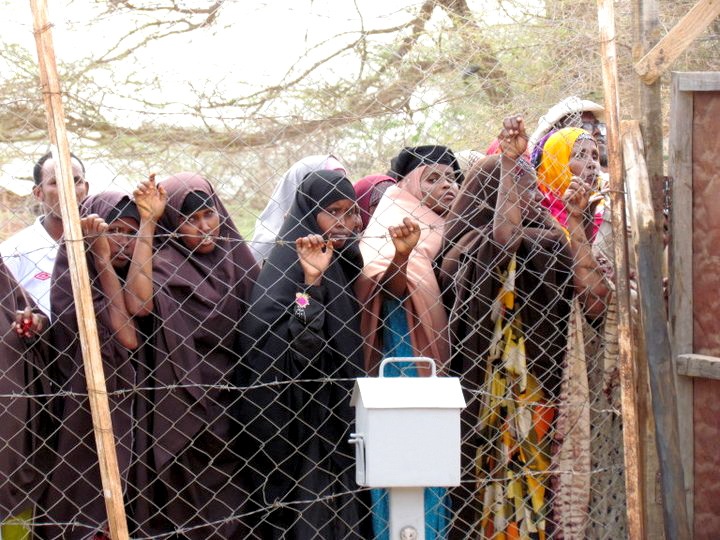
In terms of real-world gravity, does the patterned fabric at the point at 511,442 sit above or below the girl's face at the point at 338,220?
below

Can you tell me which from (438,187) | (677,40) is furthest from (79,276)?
(677,40)

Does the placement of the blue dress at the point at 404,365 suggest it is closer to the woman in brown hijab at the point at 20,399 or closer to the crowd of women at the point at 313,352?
the crowd of women at the point at 313,352

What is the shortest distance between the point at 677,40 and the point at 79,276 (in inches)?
91.2

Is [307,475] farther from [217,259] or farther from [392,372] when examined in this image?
[217,259]


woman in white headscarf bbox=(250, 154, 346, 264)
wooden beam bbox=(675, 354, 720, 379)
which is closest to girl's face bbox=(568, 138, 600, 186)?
wooden beam bbox=(675, 354, 720, 379)

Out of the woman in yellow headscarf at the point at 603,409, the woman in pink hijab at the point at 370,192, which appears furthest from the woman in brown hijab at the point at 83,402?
the woman in yellow headscarf at the point at 603,409

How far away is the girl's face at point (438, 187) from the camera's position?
4.24m

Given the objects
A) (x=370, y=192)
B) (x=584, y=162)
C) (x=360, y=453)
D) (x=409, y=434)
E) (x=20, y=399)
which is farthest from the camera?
(x=370, y=192)

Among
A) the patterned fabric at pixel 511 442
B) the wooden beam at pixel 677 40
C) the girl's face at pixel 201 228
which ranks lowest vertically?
the patterned fabric at pixel 511 442

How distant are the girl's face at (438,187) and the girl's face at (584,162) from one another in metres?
0.55

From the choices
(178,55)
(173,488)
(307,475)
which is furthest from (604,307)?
(178,55)

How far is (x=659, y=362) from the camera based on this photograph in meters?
3.71

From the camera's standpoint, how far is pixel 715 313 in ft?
12.4

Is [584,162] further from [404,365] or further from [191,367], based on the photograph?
[191,367]
